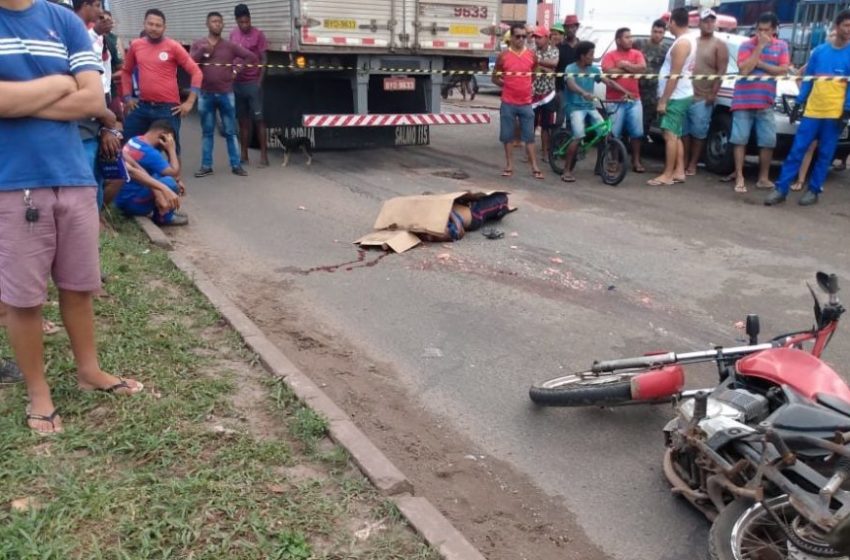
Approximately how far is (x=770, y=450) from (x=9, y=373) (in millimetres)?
3538

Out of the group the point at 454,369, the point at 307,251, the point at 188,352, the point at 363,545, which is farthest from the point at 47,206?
the point at 307,251

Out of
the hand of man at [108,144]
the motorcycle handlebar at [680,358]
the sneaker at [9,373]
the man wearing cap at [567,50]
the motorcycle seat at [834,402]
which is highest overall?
the man wearing cap at [567,50]

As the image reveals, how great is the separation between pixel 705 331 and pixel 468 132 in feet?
32.4

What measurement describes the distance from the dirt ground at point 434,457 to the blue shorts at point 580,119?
5.47 metres

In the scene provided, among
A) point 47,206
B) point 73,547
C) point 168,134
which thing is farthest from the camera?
point 168,134

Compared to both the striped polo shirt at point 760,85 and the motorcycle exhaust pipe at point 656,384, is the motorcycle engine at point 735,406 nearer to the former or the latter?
the motorcycle exhaust pipe at point 656,384

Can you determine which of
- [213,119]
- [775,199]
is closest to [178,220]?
[213,119]

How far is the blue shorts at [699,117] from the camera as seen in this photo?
32.5ft

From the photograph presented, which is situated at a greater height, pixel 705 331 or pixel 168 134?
pixel 168 134

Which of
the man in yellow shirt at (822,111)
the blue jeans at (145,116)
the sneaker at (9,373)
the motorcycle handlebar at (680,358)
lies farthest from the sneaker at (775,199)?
the sneaker at (9,373)

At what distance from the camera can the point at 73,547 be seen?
279 centimetres

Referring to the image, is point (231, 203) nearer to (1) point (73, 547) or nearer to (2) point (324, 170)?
(2) point (324, 170)

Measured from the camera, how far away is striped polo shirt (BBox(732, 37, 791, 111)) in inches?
364

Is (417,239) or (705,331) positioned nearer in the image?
(705,331)
